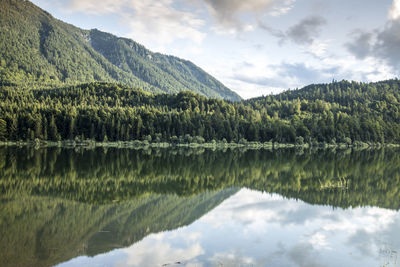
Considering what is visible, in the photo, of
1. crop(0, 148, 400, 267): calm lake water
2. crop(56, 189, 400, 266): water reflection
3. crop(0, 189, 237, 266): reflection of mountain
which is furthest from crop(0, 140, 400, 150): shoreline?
crop(56, 189, 400, 266): water reflection

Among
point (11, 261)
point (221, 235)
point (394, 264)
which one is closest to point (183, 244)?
point (221, 235)

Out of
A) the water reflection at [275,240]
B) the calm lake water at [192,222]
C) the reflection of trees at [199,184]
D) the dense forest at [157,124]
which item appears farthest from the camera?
the dense forest at [157,124]

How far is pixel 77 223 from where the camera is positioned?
1689 cm

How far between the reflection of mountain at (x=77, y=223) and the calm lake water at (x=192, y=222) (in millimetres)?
50

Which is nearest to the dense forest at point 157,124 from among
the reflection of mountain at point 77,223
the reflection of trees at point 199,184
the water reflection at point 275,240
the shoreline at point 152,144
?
the shoreline at point 152,144

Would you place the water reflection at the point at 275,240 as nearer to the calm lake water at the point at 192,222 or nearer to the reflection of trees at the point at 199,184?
the calm lake water at the point at 192,222

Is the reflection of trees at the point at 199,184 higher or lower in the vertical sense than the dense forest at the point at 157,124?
lower

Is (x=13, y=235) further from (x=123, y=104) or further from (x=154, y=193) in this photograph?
(x=123, y=104)

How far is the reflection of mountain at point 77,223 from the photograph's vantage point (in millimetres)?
13141

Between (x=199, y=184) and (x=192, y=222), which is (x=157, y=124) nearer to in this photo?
(x=199, y=184)

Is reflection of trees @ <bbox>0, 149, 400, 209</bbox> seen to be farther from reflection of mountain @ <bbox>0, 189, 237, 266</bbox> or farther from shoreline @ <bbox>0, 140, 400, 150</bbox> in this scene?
shoreline @ <bbox>0, 140, 400, 150</bbox>

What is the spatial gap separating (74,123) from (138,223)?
119044 millimetres

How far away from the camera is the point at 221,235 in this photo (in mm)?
16656

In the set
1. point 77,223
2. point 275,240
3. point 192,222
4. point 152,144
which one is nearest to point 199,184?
point 192,222
